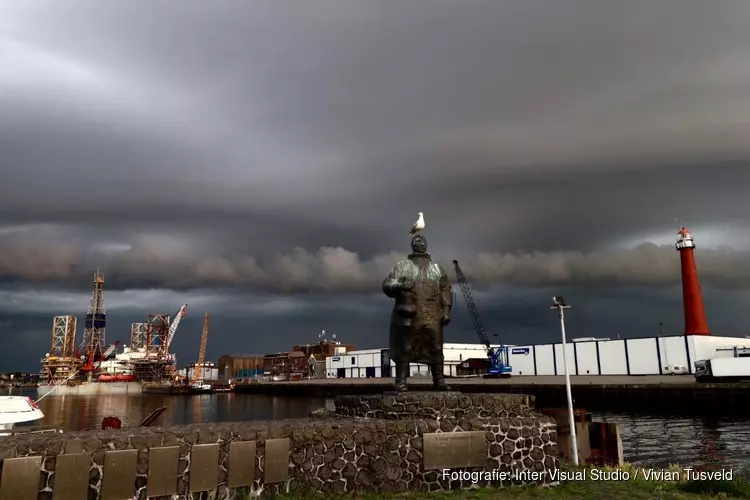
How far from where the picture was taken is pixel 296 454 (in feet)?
30.1

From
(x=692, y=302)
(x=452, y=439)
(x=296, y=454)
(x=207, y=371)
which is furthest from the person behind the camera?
(x=207, y=371)

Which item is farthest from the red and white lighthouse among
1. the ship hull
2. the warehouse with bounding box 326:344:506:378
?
the ship hull

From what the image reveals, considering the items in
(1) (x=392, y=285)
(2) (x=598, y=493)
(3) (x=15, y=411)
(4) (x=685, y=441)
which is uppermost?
(1) (x=392, y=285)

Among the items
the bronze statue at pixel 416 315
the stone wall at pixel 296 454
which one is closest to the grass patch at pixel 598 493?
the stone wall at pixel 296 454

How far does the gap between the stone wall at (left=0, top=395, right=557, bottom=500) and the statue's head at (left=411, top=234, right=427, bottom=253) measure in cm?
365

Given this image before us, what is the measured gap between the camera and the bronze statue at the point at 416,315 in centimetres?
1229

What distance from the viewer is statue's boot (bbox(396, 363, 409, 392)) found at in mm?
12250

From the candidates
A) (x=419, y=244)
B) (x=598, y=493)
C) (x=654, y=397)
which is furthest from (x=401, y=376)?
(x=654, y=397)

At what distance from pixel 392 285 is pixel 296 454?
456 cm

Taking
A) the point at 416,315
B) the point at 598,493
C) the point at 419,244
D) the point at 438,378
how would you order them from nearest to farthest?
the point at 598,493 → the point at 416,315 → the point at 438,378 → the point at 419,244

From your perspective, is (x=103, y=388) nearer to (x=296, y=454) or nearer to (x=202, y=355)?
(x=202, y=355)

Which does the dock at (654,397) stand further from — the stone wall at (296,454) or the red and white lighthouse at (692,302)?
the stone wall at (296,454)

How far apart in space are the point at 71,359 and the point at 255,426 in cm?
14800

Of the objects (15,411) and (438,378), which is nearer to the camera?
(438,378)
